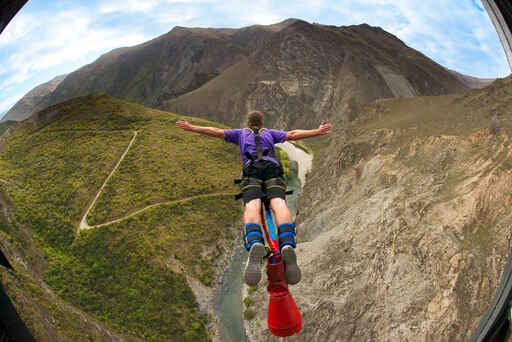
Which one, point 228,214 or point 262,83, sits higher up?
point 262,83

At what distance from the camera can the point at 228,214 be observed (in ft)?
104

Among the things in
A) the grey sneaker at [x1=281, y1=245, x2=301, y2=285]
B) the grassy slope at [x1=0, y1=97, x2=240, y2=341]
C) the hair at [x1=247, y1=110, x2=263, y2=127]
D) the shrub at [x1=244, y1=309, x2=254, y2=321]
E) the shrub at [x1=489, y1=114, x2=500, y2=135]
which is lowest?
the shrub at [x1=244, y1=309, x2=254, y2=321]

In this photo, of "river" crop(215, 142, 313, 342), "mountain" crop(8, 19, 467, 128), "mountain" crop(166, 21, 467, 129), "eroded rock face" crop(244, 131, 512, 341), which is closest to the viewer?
"eroded rock face" crop(244, 131, 512, 341)

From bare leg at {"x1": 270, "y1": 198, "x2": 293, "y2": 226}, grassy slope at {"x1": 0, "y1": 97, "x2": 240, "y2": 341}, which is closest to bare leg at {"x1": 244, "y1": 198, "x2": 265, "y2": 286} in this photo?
bare leg at {"x1": 270, "y1": 198, "x2": 293, "y2": 226}

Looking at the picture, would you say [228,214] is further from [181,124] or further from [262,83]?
[262,83]

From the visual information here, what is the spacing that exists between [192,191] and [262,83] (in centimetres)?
4581

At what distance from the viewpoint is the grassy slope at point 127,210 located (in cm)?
2094

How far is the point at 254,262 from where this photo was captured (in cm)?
340

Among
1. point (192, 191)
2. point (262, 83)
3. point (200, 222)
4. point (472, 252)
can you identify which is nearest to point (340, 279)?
point (472, 252)

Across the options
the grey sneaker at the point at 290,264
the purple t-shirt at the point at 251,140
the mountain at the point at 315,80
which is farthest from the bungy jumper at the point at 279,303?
the mountain at the point at 315,80

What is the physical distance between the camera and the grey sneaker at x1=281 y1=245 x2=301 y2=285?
131 inches

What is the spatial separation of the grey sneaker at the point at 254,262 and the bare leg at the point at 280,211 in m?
0.42

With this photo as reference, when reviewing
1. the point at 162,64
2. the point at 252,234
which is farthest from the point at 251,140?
the point at 162,64

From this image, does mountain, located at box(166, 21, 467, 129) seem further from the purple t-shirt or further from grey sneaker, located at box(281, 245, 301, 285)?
grey sneaker, located at box(281, 245, 301, 285)
